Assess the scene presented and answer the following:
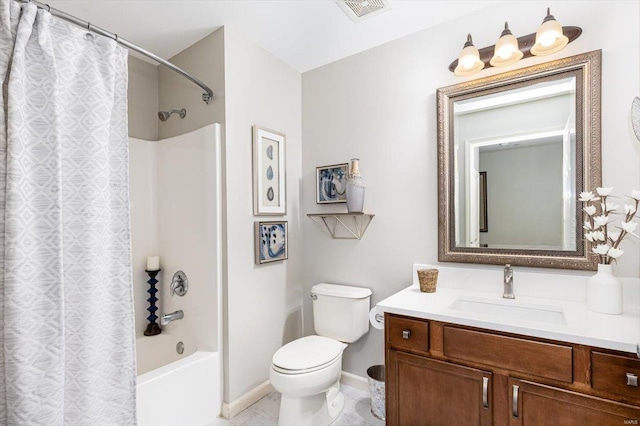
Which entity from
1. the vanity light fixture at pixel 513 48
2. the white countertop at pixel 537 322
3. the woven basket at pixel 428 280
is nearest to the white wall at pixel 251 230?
the white countertop at pixel 537 322

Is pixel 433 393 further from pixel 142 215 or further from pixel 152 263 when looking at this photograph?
pixel 142 215

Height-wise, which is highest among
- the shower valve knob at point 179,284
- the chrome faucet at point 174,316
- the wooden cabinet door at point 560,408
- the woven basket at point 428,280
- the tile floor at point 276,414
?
the woven basket at point 428,280

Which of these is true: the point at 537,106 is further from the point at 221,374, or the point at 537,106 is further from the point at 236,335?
the point at 221,374

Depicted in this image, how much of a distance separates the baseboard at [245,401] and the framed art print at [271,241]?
2.82ft

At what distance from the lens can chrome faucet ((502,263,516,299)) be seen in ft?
5.38

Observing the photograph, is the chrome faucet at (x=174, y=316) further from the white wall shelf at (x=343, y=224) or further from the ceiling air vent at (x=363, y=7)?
the ceiling air vent at (x=363, y=7)

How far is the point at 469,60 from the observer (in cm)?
174

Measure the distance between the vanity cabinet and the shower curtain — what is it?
1.23 m

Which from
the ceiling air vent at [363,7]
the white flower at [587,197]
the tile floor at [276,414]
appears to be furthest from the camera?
the tile floor at [276,414]

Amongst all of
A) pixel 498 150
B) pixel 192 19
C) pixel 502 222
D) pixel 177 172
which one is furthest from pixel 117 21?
pixel 502 222

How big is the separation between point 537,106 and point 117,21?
8.24 feet

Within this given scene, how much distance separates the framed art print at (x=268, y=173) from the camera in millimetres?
2182

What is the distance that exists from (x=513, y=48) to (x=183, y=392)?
258 centimetres

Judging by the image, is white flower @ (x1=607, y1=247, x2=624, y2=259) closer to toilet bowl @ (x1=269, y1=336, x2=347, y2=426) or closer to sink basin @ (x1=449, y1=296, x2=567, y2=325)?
sink basin @ (x1=449, y1=296, x2=567, y2=325)
